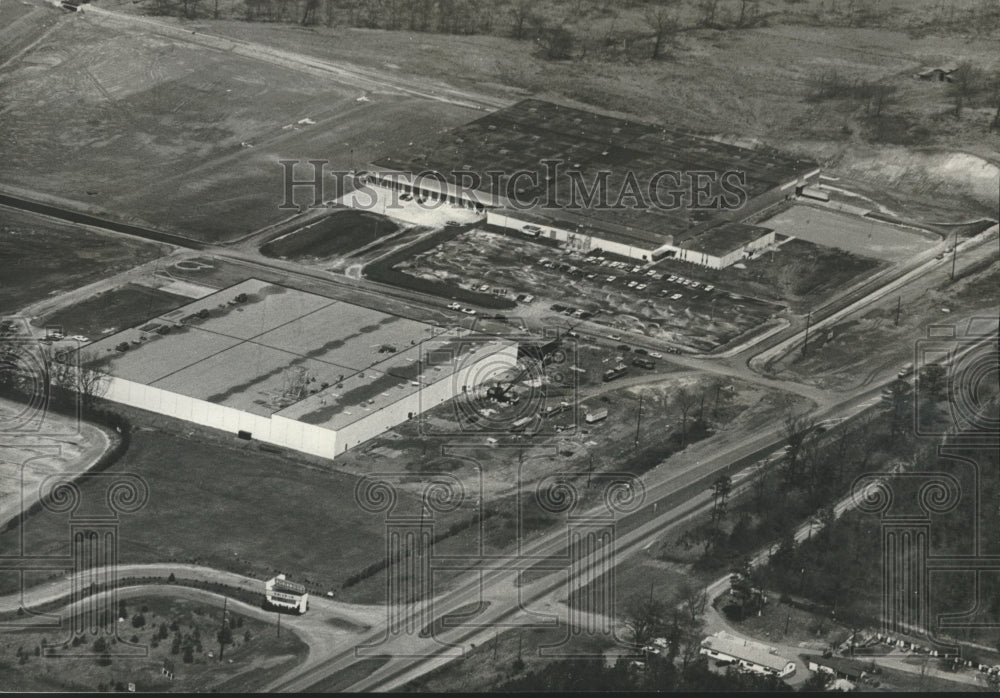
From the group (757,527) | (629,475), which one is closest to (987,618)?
(757,527)

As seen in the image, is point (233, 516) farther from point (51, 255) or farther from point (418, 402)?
point (51, 255)

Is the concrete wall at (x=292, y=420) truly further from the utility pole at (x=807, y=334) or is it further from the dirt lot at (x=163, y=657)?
the utility pole at (x=807, y=334)

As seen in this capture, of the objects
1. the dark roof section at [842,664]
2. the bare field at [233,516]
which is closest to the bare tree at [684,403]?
the bare field at [233,516]

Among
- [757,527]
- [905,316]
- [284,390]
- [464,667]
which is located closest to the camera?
[464,667]

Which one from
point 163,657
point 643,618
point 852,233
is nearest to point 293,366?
point 163,657

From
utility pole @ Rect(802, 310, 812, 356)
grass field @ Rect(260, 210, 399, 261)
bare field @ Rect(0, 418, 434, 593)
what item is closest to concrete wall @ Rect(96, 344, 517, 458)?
bare field @ Rect(0, 418, 434, 593)

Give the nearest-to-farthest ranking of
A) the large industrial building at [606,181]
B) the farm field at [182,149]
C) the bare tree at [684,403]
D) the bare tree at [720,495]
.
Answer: the bare tree at [720,495]
the bare tree at [684,403]
the large industrial building at [606,181]
the farm field at [182,149]

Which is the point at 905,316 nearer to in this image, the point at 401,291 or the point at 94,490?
the point at 401,291
